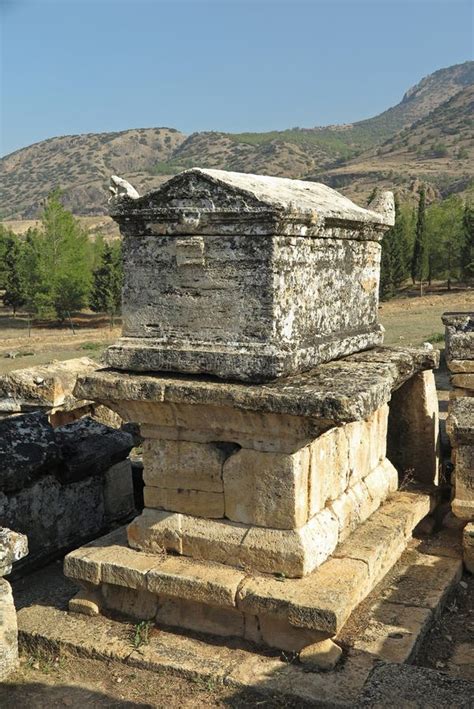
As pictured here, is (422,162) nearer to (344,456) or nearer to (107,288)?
(107,288)

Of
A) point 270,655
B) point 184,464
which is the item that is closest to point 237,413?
point 184,464

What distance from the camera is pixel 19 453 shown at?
545 centimetres

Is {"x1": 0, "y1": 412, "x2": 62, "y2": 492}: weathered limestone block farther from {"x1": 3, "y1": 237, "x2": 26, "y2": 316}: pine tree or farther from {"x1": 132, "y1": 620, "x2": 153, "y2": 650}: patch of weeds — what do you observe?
{"x1": 3, "y1": 237, "x2": 26, "y2": 316}: pine tree

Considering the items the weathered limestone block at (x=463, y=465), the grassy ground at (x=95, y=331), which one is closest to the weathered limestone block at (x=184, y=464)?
the weathered limestone block at (x=463, y=465)

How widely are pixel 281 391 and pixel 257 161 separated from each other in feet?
482

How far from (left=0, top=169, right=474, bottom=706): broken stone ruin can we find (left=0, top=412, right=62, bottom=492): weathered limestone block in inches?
2.9

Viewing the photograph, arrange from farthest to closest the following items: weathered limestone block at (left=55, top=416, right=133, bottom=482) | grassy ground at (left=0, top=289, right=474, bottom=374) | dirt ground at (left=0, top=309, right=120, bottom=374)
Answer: dirt ground at (left=0, top=309, right=120, bottom=374) < grassy ground at (left=0, top=289, right=474, bottom=374) < weathered limestone block at (left=55, top=416, right=133, bottom=482)

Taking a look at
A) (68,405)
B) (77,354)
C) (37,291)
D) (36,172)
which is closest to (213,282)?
(68,405)

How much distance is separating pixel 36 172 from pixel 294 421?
197745 mm

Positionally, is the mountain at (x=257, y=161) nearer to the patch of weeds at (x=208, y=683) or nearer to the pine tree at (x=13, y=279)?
the pine tree at (x=13, y=279)

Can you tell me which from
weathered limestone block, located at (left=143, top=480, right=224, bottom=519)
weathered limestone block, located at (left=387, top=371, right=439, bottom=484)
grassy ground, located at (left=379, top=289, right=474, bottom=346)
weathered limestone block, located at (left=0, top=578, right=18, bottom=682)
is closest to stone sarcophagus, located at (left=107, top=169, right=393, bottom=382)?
weathered limestone block, located at (left=143, top=480, right=224, bottom=519)

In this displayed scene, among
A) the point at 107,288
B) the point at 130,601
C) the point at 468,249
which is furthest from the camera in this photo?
the point at 468,249

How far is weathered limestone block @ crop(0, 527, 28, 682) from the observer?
13.8ft

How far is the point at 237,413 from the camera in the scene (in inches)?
173
